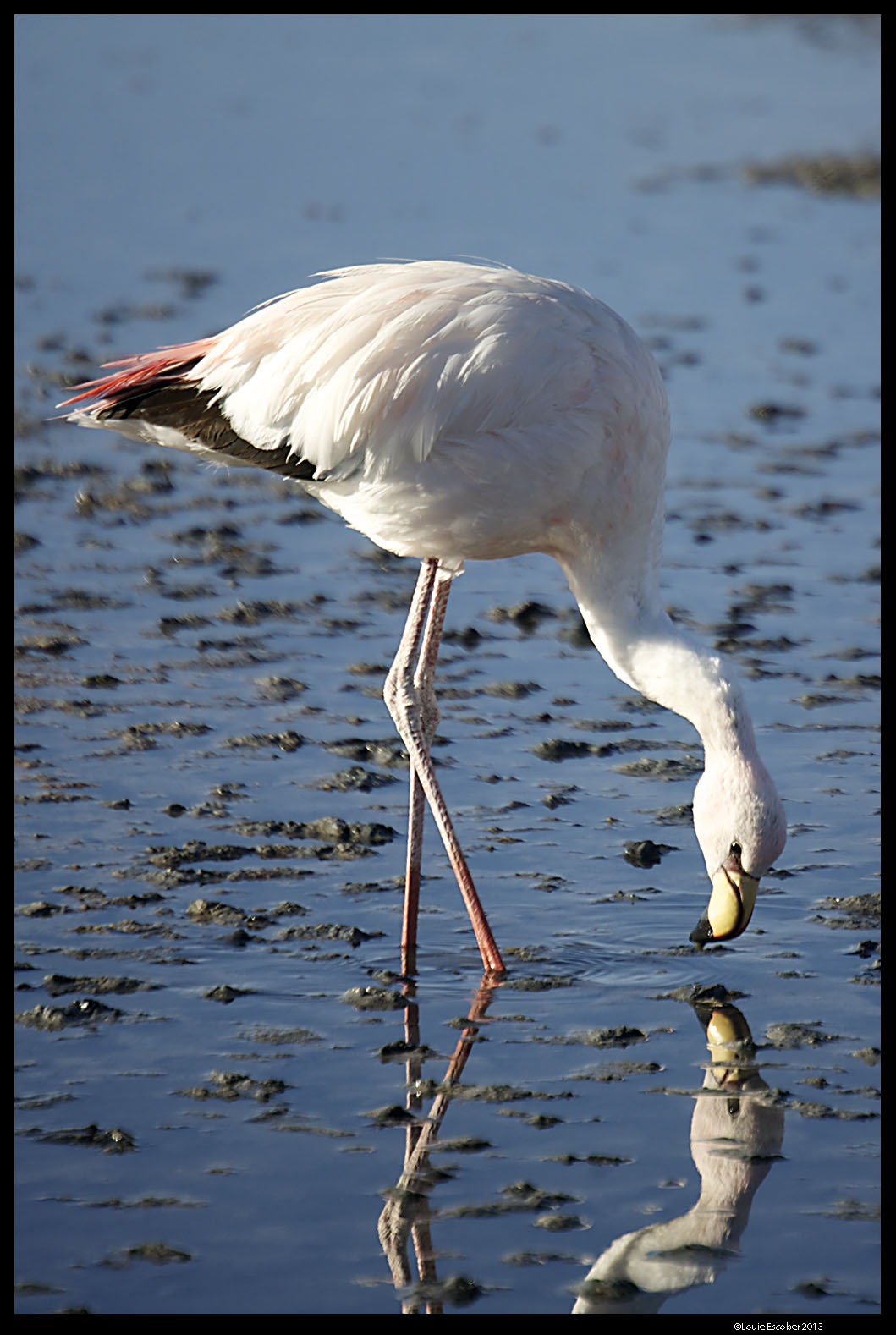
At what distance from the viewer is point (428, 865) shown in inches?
247

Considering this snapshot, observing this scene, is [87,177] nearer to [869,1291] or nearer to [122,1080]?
[122,1080]

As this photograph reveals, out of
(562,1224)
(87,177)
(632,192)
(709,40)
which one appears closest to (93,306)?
(87,177)

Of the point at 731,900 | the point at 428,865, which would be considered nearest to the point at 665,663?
the point at 731,900

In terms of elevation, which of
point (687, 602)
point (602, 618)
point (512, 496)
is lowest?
point (687, 602)

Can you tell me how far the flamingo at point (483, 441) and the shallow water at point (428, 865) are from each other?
0.46 metres

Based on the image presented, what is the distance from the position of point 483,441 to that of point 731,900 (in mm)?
1611

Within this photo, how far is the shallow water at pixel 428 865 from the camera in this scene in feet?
13.7

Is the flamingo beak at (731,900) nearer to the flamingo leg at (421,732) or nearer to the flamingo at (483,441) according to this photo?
the flamingo at (483,441)

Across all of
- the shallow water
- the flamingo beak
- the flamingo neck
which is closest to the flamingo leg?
the shallow water

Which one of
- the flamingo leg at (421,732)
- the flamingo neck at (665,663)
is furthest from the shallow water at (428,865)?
the flamingo neck at (665,663)

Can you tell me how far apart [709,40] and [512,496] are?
20.1 m

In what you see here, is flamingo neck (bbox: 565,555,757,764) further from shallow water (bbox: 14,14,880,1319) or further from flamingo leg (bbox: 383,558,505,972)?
shallow water (bbox: 14,14,880,1319)
